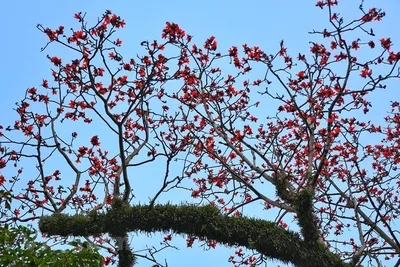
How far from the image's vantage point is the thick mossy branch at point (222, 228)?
→ 5.52 meters

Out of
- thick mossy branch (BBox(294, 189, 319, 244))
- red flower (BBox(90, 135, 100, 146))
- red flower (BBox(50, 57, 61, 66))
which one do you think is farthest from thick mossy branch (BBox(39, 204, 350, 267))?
red flower (BBox(50, 57, 61, 66))

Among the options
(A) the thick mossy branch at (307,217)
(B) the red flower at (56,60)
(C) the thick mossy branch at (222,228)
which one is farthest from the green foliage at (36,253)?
(B) the red flower at (56,60)

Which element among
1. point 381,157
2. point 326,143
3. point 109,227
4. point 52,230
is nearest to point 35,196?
point 52,230

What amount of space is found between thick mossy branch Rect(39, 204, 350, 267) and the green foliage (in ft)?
9.22

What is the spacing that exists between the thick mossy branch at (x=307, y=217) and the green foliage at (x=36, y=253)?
3.37 meters

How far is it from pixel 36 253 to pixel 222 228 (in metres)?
3.10

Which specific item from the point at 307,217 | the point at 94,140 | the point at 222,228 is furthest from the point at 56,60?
the point at 307,217

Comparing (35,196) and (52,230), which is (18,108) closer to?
(35,196)

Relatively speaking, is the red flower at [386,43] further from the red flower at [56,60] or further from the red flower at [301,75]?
the red flower at [56,60]

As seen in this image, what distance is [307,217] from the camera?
563 centimetres

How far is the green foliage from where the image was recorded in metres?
2.54

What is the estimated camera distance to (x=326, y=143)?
645 centimetres

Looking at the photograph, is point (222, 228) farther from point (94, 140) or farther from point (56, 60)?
point (56, 60)

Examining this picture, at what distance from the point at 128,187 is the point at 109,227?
52 cm
